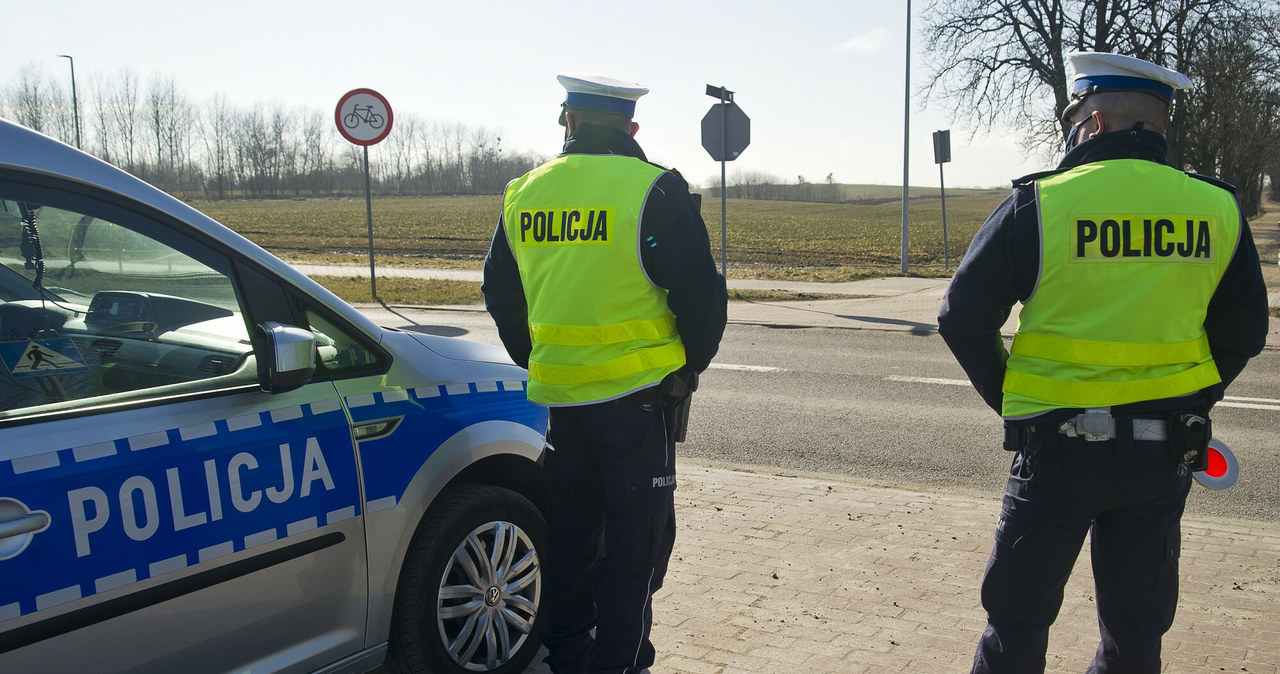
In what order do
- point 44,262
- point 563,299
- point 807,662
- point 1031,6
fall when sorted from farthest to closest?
1. point 1031,6
2. point 807,662
3. point 563,299
4. point 44,262

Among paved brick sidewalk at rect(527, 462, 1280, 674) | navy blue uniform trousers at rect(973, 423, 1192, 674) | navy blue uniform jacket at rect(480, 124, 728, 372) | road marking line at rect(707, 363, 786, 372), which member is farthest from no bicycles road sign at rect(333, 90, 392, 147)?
navy blue uniform trousers at rect(973, 423, 1192, 674)

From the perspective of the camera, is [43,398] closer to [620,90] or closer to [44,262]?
[44,262]

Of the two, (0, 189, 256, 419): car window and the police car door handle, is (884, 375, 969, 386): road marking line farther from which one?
the police car door handle

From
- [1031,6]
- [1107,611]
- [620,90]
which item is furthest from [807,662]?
[1031,6]

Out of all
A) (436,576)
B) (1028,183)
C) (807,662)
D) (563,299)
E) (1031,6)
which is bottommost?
(807,662)

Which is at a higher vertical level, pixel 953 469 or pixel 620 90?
pixel 620 90

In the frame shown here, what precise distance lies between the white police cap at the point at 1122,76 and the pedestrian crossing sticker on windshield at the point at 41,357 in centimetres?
256

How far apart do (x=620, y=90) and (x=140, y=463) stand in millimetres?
1633

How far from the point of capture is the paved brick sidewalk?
338 cm

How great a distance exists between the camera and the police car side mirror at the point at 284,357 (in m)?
2.46

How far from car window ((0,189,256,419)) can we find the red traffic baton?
2.62 metres

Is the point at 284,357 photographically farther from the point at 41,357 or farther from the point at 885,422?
the point at 885,422

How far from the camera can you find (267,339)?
8.14ft

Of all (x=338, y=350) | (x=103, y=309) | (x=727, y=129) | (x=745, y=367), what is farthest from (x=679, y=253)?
(x=727, y=129)
